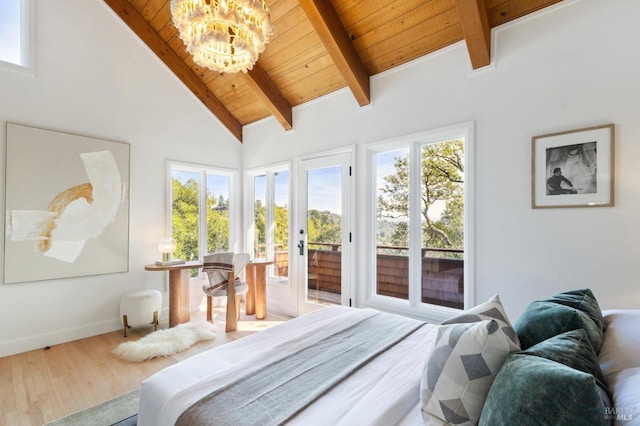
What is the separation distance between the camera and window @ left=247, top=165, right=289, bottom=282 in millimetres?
4332

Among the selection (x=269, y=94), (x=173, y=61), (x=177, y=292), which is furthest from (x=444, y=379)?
(x=173, y=61)

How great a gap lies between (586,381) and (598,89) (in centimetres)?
233

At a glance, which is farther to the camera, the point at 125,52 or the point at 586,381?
the point at 125,52

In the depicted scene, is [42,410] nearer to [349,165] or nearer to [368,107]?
[349,165]

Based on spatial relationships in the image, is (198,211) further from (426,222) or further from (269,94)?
(426,222)

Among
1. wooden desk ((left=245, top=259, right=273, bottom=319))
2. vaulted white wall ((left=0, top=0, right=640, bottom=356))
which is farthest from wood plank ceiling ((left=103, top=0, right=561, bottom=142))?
wooden desk ((left=245, top=259, right=273, bottom=319))

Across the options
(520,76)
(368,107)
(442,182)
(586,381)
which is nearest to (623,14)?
(520,76)

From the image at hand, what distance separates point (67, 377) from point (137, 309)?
916mm

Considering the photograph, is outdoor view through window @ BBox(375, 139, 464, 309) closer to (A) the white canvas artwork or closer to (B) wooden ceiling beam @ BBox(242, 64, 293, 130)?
(B) wooden ceiling beam @ BBox(242, 64, 293, 130)

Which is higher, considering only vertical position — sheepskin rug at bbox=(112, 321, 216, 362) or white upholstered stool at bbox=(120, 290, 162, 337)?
→ white upholstered stool at bbox=(120, 290, 162, 337)

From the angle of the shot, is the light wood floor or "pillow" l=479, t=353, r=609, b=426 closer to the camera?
"pillow" l=479, t=353, r=609, b=426

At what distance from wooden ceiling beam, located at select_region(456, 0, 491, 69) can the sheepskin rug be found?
12.3 ft

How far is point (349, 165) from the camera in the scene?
3.50 m

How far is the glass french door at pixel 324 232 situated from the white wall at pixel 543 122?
107 cm
